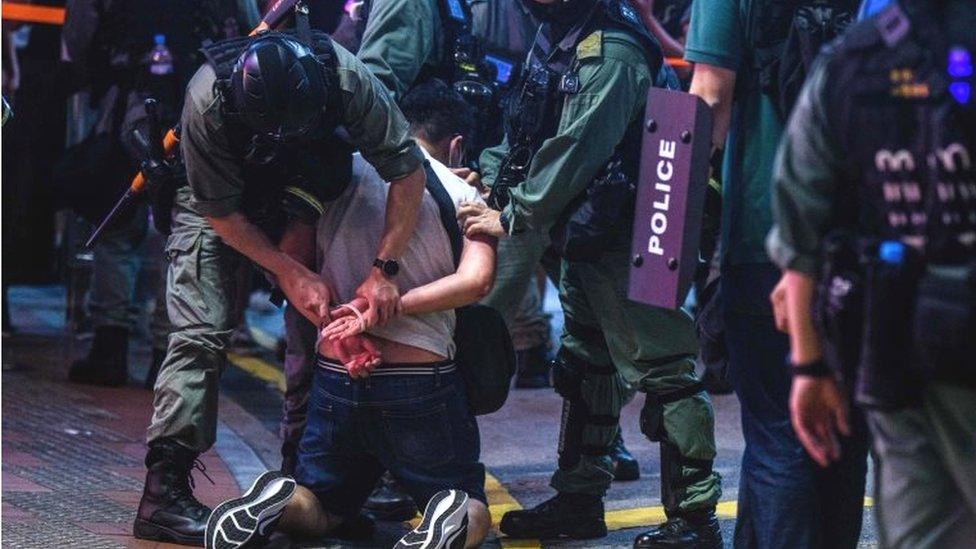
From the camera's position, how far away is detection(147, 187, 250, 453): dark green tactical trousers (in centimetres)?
560

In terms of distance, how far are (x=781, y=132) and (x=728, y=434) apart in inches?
140

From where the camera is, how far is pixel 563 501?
5824mm

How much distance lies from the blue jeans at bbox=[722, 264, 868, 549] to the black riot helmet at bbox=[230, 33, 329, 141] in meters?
1.37

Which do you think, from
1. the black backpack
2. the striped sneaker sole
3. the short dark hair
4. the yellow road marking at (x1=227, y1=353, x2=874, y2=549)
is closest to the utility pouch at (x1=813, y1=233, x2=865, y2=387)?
the black backpack

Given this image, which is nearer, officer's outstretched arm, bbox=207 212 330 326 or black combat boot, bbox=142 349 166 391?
officer's outstretched arm, bbox=207 212 330 326

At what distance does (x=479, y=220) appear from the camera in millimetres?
5461

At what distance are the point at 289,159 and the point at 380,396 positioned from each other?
2.46 ft

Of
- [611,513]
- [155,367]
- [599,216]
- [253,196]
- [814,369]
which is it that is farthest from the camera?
[155,367]

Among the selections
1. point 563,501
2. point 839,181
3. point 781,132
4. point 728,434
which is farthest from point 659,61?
point 728,434

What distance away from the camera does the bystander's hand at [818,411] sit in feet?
11.2

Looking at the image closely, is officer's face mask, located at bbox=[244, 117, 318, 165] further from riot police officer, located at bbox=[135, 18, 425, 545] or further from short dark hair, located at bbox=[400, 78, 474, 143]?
short dark hair, located at bbox=[400, 78, 474, 143]

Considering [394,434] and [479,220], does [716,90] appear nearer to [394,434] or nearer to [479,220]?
[479,220]

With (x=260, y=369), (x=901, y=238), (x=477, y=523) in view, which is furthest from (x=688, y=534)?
(x=260, y=369)

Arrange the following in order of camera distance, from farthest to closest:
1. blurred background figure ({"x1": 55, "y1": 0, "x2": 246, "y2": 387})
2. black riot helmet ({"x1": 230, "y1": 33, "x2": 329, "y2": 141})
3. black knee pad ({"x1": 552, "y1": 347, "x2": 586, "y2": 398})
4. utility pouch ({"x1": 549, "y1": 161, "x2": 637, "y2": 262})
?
1. blurred background figure ({"x1": 55, "y1": 0, "x2": 246, "y2": 387})
2. black knee pad ({"x1": 552, "y1": 347, "x2": 586, "y2": 398})
3. utility pouch ({"x1": 549, "y1": 161, "x2": 637, "y2": 262})
4. black riot helmet ({"x1": 230, "y1": 33, "x2": 329, "y2": 141})
